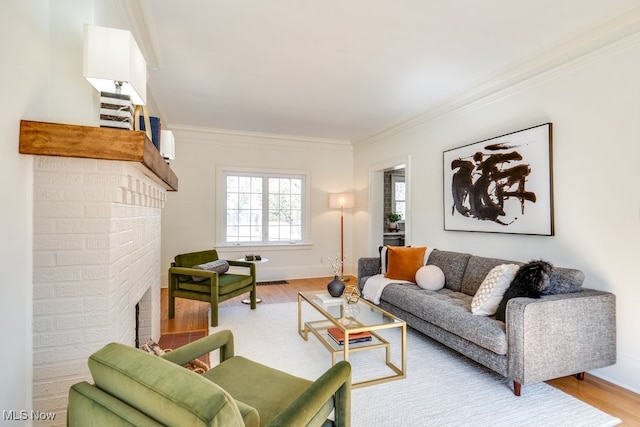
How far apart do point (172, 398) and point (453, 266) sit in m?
3.17

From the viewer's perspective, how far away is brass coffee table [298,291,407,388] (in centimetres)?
228

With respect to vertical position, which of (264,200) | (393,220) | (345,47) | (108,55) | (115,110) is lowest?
(393,220)

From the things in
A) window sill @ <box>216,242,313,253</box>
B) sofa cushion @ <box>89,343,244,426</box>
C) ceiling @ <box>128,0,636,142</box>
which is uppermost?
ceiling @ <box>128,0,636,142</box>

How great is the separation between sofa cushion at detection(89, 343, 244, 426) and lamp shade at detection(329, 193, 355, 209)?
499 centimetres

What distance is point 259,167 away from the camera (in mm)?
5684

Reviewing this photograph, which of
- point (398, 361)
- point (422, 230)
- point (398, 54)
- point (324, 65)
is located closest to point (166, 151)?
point (324, 65)

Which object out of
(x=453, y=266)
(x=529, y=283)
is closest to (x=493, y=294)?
(x=529, y=283)

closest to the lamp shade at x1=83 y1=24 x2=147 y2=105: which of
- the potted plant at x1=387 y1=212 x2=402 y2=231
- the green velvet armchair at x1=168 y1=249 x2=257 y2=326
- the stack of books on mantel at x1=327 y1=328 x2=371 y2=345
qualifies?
the stack of books on mantel at x1=327 y1=328 x2=371 y2=345

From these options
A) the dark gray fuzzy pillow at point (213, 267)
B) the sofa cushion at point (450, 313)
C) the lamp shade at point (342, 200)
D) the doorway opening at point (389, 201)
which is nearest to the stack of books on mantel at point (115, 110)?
the dark gray fuzzy pillow at point (213, 267)

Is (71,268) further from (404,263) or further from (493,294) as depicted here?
(404,263)

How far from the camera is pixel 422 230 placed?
14.6 feet

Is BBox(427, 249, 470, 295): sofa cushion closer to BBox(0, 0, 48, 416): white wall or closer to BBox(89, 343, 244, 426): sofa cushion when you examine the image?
BBox(89, 343, 244, 426): sofa cushion

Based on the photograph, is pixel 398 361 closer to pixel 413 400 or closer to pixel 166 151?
pixel 413 400

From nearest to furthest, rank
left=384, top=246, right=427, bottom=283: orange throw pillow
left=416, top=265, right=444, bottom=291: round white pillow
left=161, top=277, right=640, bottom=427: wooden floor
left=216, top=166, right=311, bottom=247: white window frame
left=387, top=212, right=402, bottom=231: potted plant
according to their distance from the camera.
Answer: left=161, top=277, right=640, bottom=427: wooden floor < left=416, top=265, right=444, bottom=291: round white pillow < left=384, top=246, right=427, bottom=283: orange throw pillow < left=216, top=166, right=311, bottom=247: white window frame < left=387, top=212, right=402, bottom=231: potted plant
